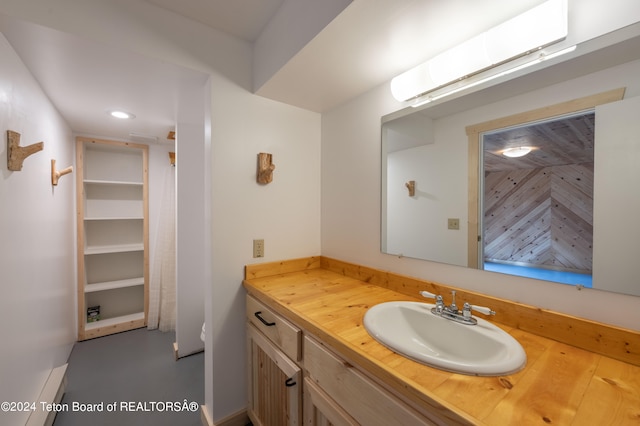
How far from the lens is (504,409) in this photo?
537 mm

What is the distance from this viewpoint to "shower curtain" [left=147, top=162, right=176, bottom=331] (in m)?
2.72

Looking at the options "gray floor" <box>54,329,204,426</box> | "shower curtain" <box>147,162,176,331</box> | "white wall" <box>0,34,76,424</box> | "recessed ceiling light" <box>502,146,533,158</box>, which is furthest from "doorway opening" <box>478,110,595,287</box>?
"shower curtain" <box>147,162,176,331</box>

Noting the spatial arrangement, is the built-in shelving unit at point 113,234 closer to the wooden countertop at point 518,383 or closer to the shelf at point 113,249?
the shelf at point 113,249

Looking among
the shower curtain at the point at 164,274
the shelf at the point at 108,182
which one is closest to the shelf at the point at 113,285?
the shower curtain at the point at 164,274

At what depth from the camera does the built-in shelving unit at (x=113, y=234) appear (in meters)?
2.63

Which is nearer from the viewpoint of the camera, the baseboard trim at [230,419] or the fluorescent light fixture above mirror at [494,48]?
the fluorescent light fixture above mirror at [494,48]

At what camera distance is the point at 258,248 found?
1.61 meters

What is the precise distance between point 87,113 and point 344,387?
2.70m

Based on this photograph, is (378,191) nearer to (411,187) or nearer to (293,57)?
(411,187)

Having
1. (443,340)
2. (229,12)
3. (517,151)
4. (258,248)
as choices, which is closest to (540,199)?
(517,151)

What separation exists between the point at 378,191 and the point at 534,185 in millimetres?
725

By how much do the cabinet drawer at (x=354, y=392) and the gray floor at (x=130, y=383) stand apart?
49.8 inches

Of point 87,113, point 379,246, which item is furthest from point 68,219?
point 379,246

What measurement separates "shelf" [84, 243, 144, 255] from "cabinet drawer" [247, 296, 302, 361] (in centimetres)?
215
